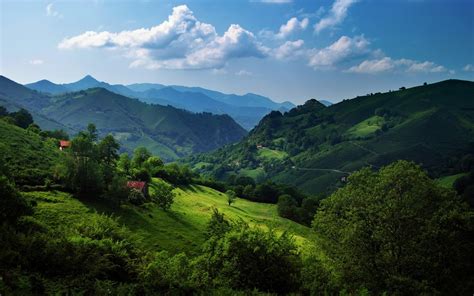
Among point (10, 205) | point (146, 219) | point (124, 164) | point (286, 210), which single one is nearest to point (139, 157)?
point (124, 164)

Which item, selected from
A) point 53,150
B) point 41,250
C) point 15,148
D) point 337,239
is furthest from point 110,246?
point 53,150

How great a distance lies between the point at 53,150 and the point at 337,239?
9005 centimetres

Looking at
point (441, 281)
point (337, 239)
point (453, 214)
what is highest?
point (453, 214)

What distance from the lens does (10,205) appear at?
43375mm

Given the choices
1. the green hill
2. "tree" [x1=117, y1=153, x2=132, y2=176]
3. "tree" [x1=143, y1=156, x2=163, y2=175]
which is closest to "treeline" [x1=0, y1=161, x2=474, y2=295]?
the green hill

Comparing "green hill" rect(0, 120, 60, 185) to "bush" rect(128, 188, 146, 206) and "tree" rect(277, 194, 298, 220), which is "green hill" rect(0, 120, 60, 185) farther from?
"tree" rect(277, 194, 298, 220)

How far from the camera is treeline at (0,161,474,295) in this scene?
3266 centimetres

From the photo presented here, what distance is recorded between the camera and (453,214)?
43031 millimetres

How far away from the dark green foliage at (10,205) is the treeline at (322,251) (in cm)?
12

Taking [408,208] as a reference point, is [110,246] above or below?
below

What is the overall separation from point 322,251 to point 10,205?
3986cm

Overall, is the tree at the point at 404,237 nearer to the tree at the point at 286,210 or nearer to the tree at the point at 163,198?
the tree at the point at 163,198

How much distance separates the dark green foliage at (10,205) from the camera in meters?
42.2

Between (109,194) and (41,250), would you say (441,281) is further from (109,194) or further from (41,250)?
(109,194)
